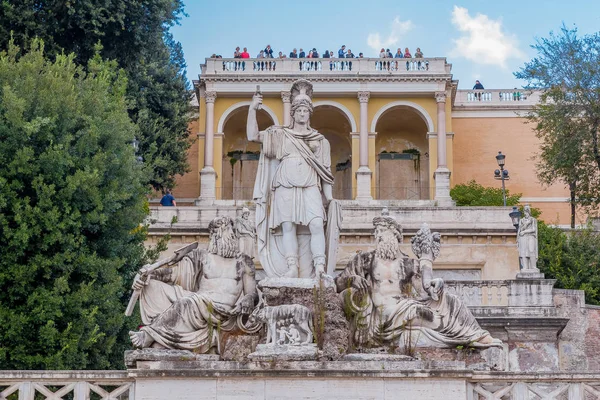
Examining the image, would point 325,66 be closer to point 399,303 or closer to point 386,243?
point 386,243

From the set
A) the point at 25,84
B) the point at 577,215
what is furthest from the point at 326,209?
the point at 577,215

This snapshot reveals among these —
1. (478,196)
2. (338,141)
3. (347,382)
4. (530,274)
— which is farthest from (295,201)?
(338,141)

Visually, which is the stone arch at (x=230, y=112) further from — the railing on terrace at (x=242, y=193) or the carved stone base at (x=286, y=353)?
the carved stone base at (x=286, y=353)

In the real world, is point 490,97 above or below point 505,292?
above

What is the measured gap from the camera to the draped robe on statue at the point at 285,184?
38.4ft

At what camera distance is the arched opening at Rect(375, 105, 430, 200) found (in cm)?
5075

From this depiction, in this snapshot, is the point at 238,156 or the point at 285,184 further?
the point at 238,156

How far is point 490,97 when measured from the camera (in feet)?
177

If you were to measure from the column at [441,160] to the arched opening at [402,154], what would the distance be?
1.44 meters

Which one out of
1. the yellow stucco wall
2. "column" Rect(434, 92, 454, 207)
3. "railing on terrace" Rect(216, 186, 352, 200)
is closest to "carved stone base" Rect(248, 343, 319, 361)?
"column" Rect(434, 92, 454, 207)

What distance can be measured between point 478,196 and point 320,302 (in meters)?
33.4

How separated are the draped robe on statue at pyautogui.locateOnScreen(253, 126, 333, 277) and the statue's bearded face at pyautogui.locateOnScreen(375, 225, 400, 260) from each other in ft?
2.24

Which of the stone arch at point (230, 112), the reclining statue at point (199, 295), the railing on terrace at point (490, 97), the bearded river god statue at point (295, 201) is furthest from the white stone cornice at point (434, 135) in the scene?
the reclining statue at point (199, 295)

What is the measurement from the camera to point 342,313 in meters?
11.0
